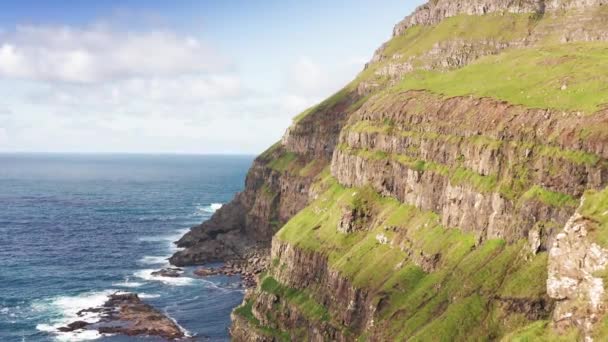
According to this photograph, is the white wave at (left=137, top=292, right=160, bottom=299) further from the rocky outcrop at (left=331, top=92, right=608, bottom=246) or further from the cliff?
the rocky outcrop at (left=331, top=92, right=608, bottom=246)

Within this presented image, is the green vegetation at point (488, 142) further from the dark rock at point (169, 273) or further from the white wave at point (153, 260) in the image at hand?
the white wave at point (153, 260)

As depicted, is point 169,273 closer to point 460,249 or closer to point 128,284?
point 128,284

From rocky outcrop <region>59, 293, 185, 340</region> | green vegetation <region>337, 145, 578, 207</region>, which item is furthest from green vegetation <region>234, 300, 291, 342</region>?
green vegetation <region>337, 145, 578, 207</region>

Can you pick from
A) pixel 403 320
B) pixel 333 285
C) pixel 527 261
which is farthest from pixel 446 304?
pixel 333 285

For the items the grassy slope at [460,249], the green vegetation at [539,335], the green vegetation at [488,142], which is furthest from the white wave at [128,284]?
the green vegetation at [539,335]

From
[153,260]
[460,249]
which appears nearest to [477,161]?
[460,249]

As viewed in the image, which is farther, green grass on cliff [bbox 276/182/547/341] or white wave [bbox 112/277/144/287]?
white wave [bbox 112/277/144/287]
